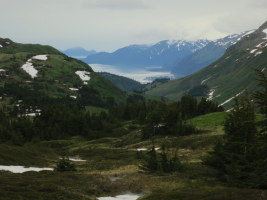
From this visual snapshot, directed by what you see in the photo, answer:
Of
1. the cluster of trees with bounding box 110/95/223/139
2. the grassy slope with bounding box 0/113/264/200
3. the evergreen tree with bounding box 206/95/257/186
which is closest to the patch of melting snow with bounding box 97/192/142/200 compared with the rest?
the grassy slope with bounding box 0/113/264/200

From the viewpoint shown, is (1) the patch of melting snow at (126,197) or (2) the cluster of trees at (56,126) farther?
(2) the cluster of trees at (56,126)

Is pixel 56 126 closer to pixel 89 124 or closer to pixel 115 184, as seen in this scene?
pixel 89 124

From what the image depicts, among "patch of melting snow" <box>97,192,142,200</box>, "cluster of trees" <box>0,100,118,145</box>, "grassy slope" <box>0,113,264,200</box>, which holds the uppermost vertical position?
"cluster of trees" <box>0,100,118,145</box>

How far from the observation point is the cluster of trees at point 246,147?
99.4 feet

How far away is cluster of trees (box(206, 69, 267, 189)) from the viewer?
3030 centimetres

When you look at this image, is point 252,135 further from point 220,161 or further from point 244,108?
point 220,161

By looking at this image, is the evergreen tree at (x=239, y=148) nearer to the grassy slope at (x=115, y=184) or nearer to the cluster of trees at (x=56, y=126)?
the grassy slope at (x=115, y=184)

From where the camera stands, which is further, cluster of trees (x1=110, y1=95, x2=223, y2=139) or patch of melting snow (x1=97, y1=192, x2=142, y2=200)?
cluster of trees (x1=110, y1=95, x2=223, y2=139)

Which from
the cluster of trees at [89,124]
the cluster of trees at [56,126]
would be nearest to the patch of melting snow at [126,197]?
the cluster of trees at [89,124]

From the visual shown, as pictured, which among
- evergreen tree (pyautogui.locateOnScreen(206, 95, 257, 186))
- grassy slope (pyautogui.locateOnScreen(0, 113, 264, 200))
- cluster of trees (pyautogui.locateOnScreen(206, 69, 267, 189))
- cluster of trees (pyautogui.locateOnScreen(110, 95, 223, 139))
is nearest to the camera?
grassy slope (pyautogui.locateOnScreen(0, 113, 264, 200))

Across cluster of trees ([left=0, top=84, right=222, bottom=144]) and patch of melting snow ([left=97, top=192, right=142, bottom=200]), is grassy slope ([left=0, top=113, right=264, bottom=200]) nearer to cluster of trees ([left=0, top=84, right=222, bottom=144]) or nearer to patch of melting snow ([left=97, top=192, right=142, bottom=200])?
patch of melting snow ([left=97, top=192, right=142, bottom=200])

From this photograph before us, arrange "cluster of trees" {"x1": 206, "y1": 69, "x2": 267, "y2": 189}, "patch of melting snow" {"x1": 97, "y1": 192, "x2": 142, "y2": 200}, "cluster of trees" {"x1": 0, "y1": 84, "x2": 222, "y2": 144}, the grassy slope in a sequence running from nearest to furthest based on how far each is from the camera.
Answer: the grassy slope
"cluster of trees" {"x1": 206, "y1": 69, "x2": 267, "y2": 189}
"patch of melting snow" {"x1": 97, "y1": 192, "x2": 142, "y2": 200}
"cluster of trees" {"x1": 0, "y1": 84, "x2": 222, "y2": 144}

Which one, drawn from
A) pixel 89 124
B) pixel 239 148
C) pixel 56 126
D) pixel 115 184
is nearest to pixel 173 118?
pixel 89 124

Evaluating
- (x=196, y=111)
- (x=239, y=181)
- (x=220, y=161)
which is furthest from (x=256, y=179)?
(x=196, y=111)
